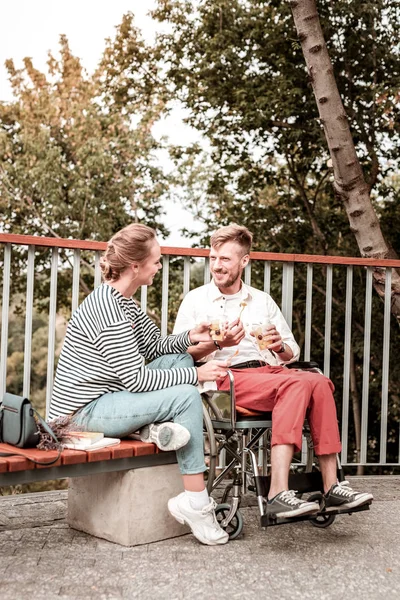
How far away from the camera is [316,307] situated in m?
9.35

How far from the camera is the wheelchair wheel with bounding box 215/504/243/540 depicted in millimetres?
3010

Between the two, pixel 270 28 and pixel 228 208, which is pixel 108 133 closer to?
pixel 228 208

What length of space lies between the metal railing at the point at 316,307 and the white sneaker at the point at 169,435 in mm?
731

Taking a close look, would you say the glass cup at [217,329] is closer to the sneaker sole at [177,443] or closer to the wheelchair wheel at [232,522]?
the sneaker sole at [177,443]

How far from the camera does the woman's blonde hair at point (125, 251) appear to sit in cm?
305

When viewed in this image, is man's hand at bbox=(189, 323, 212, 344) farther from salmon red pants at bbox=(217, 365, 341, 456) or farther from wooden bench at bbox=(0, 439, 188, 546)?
wooden bench at bbox=(0, 439, 188, 546)

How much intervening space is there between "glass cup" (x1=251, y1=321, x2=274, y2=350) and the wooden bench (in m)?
0.64

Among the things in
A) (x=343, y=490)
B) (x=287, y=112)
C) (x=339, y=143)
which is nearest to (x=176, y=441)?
(x=343, y=490)

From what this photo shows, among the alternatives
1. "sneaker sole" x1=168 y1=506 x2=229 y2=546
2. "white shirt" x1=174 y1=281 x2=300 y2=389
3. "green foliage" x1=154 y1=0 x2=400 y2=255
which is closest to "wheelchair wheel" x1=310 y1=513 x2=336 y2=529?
"sneaker sole" x1=168 y1=506 x2=229 y2=546

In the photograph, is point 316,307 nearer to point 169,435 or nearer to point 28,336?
point 28,336

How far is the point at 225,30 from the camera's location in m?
9.51

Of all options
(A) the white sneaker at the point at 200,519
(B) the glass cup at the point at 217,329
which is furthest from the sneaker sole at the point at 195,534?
(B) the glass cup at the point at 217,329

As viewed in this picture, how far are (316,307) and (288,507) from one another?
22.1ft

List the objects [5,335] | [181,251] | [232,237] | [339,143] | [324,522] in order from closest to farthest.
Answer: [324,522] → [5,335] → [232,237] → [181,251] → [339,143]
